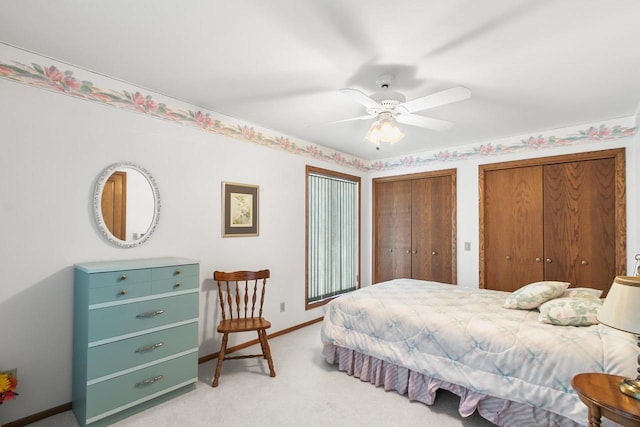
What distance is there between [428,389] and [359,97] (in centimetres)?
219

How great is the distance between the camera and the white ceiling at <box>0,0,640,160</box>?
5.41ft

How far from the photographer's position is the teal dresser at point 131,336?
81.2 inches

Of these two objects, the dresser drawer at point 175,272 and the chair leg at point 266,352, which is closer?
the dresser drawer at point 175,272

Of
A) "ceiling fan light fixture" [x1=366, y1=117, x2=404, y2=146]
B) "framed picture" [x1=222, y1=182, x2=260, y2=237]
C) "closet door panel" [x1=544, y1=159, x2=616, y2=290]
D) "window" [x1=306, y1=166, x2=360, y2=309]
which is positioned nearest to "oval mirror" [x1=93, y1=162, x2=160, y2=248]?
"framed picture" [x1=222, y1=182, x2=260, y2=237]

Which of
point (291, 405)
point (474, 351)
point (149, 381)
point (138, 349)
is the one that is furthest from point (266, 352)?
point (474, 351)

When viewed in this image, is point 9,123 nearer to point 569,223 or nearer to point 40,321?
point 40,321

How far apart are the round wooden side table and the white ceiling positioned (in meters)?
1.87

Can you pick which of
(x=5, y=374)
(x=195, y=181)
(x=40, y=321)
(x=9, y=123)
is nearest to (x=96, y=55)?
(x=9, y=123)

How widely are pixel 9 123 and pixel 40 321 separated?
1329 mm

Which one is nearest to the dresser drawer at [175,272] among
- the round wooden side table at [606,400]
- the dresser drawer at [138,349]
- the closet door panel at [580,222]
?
the dresser drawer at [138,349]

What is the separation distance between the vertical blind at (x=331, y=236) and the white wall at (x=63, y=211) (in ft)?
4.96

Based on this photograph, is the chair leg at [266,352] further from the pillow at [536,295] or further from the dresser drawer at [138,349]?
the pillow at [536,295]

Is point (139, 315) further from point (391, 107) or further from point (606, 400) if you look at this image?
point (606, 400)

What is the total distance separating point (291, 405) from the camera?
7.79ft
